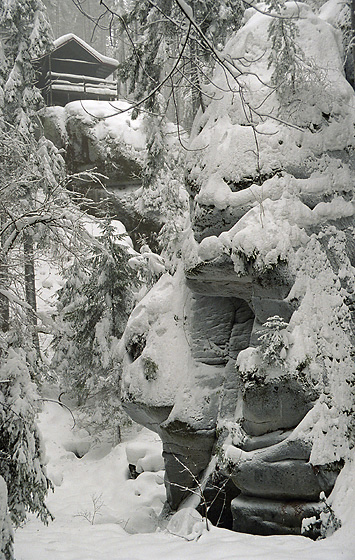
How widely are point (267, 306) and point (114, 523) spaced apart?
6.00 metres

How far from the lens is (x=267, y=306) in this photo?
8.29 m

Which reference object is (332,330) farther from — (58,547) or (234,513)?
(58,547)

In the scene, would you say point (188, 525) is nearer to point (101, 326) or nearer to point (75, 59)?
point (101, 326)

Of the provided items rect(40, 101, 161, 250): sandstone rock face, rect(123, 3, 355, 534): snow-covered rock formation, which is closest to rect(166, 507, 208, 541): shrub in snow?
rect(123, 3, 355, 534): snow-covered rock formation

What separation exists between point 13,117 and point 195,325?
36.7 ft

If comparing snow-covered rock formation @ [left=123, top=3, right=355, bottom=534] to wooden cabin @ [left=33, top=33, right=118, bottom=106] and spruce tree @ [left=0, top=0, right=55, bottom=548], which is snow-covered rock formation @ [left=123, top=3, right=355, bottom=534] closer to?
spruce tree @ [left=0, top=0, right=55, bottom=548]

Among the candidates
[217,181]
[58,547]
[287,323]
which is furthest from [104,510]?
[217,181]

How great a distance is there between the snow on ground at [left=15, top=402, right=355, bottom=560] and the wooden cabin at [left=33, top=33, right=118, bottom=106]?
17.9 meters

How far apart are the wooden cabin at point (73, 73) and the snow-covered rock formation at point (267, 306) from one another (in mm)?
19397

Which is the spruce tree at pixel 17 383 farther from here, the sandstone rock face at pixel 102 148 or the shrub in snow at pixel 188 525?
the sandstone rock face at pixel 102 148

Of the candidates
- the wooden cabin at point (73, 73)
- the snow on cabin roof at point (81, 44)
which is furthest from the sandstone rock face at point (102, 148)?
the snow on cabin roof at point (81, 44)

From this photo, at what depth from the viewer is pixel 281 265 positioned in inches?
311

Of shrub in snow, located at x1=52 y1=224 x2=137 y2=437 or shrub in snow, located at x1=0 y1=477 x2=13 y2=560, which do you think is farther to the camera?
shrub in snow, located at x1=52 y1=224 x2=137 y2=437

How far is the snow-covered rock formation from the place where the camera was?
7559mm
